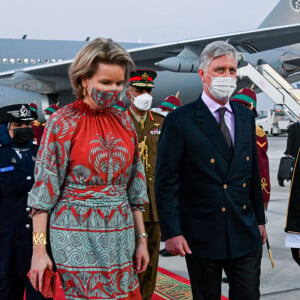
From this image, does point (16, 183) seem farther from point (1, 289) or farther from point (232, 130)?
point (232, 130)

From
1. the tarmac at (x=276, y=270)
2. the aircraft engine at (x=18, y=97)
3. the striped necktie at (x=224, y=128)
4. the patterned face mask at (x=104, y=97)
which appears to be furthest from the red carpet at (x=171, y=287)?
the aircraft engine at (x=18, y=97)

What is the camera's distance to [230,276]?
8.43 ft

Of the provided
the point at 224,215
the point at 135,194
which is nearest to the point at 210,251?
the point at 224,215

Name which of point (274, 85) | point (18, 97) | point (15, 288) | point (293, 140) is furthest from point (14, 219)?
point (274, 85)

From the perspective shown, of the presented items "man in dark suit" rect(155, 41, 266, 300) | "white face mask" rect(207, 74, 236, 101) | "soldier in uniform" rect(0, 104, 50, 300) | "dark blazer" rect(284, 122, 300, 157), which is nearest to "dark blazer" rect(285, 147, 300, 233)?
"man in dark suit" rect(155, 41, 266, 300)

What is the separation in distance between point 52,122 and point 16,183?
1.01m

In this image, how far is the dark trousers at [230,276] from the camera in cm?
250

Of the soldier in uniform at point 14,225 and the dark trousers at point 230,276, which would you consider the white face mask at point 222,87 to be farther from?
the soldier in uniform at point 14,225

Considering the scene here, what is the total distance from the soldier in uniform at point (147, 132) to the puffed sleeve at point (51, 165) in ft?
5.96

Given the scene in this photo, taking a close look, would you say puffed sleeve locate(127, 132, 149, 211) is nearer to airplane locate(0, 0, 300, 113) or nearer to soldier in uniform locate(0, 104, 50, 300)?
soldier in uniform locate(0, 104, 50, 300)

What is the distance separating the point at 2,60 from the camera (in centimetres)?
1722

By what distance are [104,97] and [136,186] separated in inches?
17.4

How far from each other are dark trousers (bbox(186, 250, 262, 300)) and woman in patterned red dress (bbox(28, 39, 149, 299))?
25.2 inches

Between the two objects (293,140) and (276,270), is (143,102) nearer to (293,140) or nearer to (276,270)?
(276,270)
